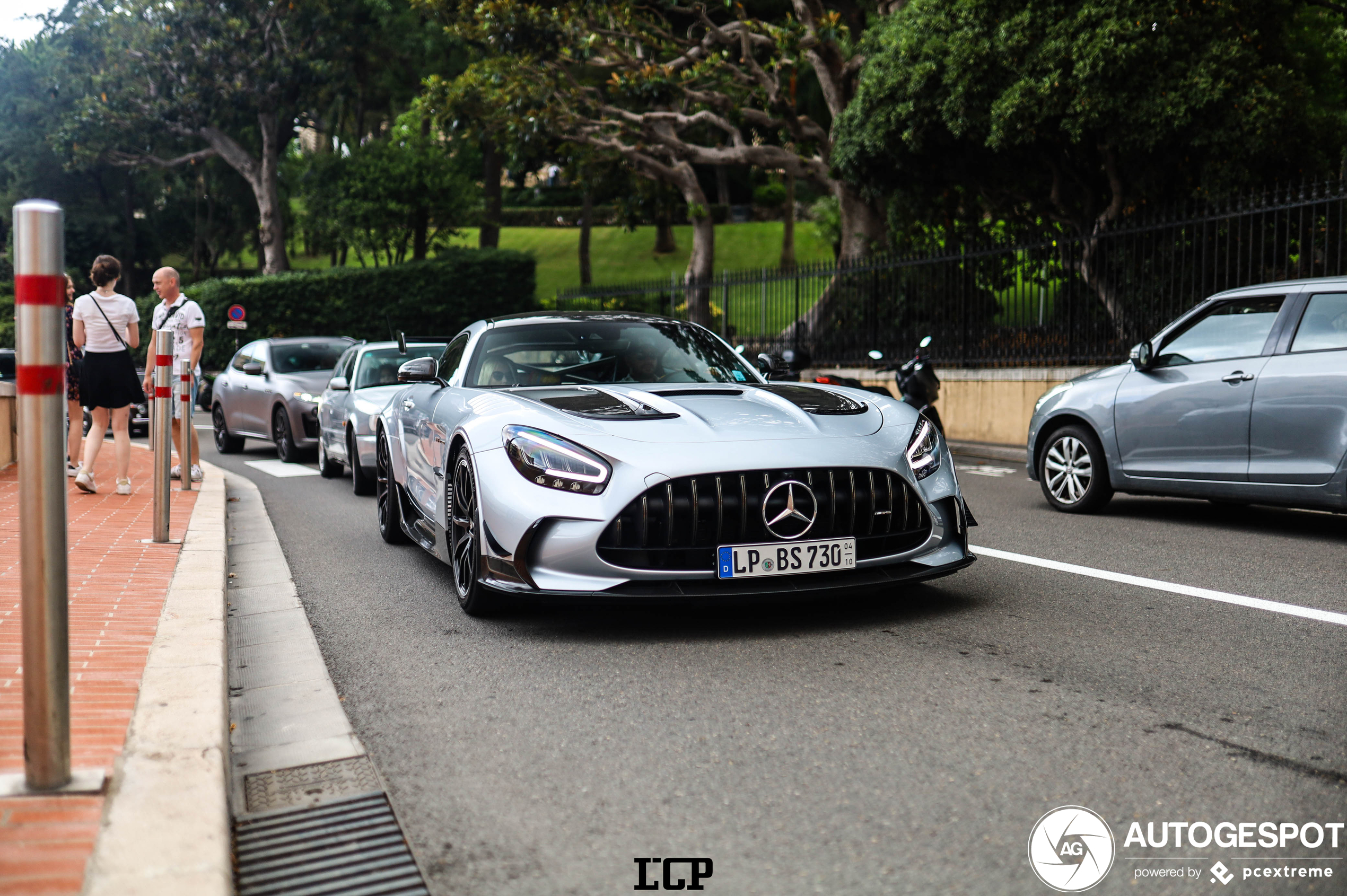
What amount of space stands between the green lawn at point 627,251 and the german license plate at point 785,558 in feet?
159

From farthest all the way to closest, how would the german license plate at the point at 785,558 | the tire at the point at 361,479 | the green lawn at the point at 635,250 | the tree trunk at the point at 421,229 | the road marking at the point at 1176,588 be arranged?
the green lawn at the point at 635,250, the tree trunk at the point at 421,229, the tire at the point at 361,479, the road marking at the point at 1176,588, the german license plate at the point at 785,558

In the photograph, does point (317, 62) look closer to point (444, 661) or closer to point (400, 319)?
point (400, 319)

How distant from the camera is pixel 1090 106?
46.9 ft

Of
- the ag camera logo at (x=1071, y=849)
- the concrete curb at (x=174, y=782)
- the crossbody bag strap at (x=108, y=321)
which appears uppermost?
the crossbody bag strap at (x=108, y=321)

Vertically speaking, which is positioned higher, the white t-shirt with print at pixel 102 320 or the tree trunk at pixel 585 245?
the tree trunk at pixel 585 245

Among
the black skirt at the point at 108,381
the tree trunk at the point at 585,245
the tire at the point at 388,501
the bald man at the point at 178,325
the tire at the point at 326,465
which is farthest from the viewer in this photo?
the tree trunk at the point at 585,245

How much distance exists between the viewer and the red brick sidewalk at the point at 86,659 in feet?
8.33

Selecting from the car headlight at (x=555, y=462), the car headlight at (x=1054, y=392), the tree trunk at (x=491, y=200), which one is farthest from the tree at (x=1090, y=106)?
the tree trunk at (x=491, y=200)

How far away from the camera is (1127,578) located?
5.96 metres

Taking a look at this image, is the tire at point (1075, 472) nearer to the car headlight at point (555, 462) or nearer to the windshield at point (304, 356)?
the car headlight at point (555, 462)

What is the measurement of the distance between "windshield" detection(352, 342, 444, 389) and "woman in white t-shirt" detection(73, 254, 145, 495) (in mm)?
2458

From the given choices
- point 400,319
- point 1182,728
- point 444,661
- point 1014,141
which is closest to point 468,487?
point 444,661

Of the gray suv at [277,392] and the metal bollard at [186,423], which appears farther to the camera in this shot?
the gray suv at [277,392]

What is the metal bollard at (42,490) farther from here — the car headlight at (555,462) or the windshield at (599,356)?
the windshield at (599,356)
